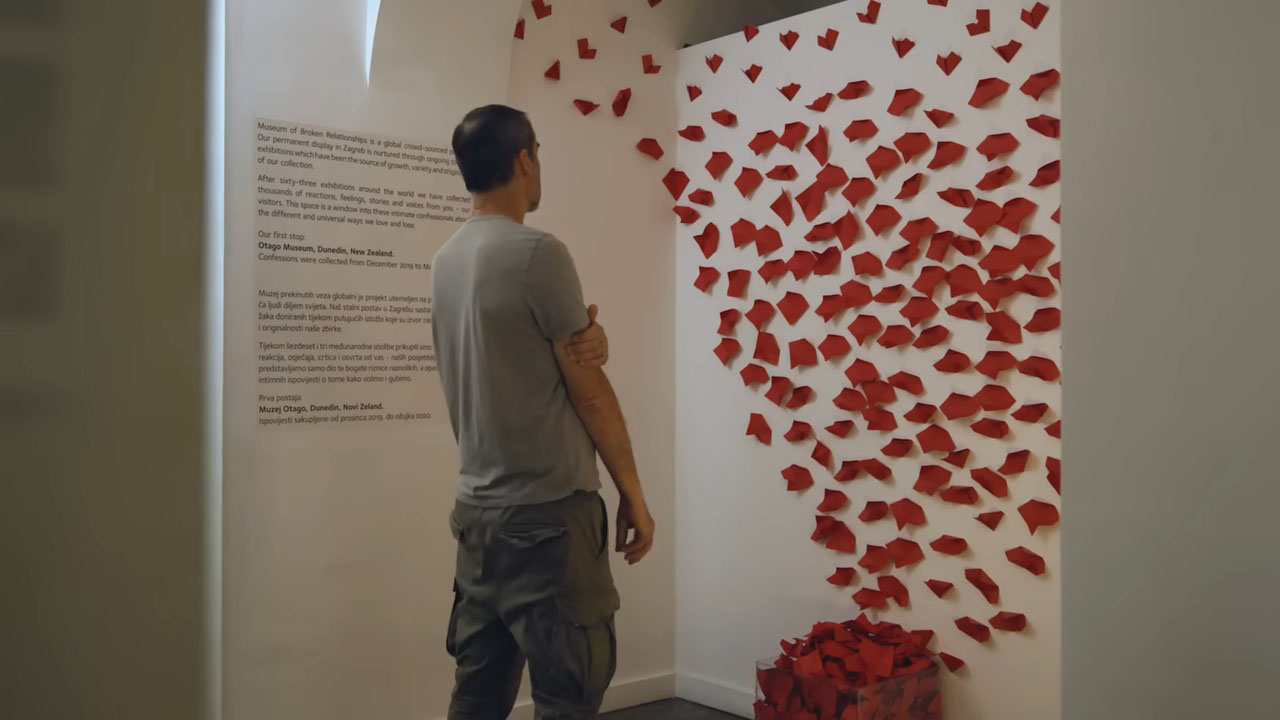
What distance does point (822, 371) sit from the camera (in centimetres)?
350

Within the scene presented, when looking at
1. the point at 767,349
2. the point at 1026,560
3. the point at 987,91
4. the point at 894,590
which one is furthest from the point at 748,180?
the point at 1026,560

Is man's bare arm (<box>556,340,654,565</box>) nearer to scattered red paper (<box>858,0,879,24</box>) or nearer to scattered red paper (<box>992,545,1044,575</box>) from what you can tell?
scattered red paper (<box>992,545,1044,575</box>)

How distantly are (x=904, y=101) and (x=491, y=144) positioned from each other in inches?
66.3

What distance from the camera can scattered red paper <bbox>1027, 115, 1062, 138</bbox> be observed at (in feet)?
9.32

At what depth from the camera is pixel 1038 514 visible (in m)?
2.85

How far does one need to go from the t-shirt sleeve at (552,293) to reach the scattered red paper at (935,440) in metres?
1.53

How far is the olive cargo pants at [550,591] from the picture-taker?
6.44 feet

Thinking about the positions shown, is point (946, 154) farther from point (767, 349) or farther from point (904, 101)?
point (767, 349)

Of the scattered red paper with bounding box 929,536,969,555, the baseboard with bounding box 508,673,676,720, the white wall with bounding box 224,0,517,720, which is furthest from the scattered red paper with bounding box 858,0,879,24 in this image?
the baseboard with bounding box 508,673,676,720
